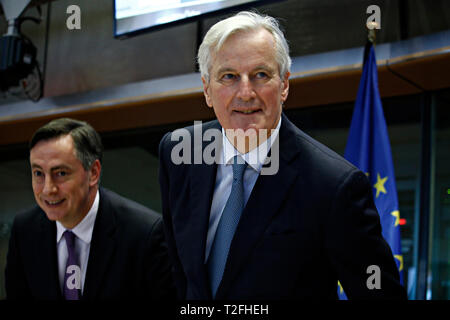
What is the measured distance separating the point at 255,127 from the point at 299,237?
0.84 ft

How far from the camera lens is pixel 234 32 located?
1237mm

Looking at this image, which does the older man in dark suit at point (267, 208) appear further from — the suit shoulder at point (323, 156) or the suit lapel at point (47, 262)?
the suit lapel at point (47, 262)

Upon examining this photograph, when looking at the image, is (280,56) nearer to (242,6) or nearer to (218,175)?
(218,175)

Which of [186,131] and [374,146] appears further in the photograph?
[374,146]

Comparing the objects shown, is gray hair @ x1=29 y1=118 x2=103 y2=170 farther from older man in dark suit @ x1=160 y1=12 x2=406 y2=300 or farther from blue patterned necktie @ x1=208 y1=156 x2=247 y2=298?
blue patterned necktie @ x1=208 y1=156 x2=247 y2=298

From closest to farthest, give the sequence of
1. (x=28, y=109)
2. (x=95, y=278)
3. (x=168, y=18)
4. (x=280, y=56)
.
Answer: (x=280, y=56), (x=95, y=278), (x=168, y=18), (x=28, y=109)

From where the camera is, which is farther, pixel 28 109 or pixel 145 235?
pixel 28 109

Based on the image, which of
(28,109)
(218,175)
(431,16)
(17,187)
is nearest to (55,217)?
(218,175)

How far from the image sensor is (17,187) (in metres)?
5.15

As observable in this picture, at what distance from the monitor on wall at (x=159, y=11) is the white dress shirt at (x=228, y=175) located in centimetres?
196

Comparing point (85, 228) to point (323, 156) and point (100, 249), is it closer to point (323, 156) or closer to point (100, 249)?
point (100, 249)

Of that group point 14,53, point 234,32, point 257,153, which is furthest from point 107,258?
point 14,53

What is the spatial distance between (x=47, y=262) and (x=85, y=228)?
165 mm

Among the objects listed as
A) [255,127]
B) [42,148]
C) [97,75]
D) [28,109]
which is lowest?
[255,127]
